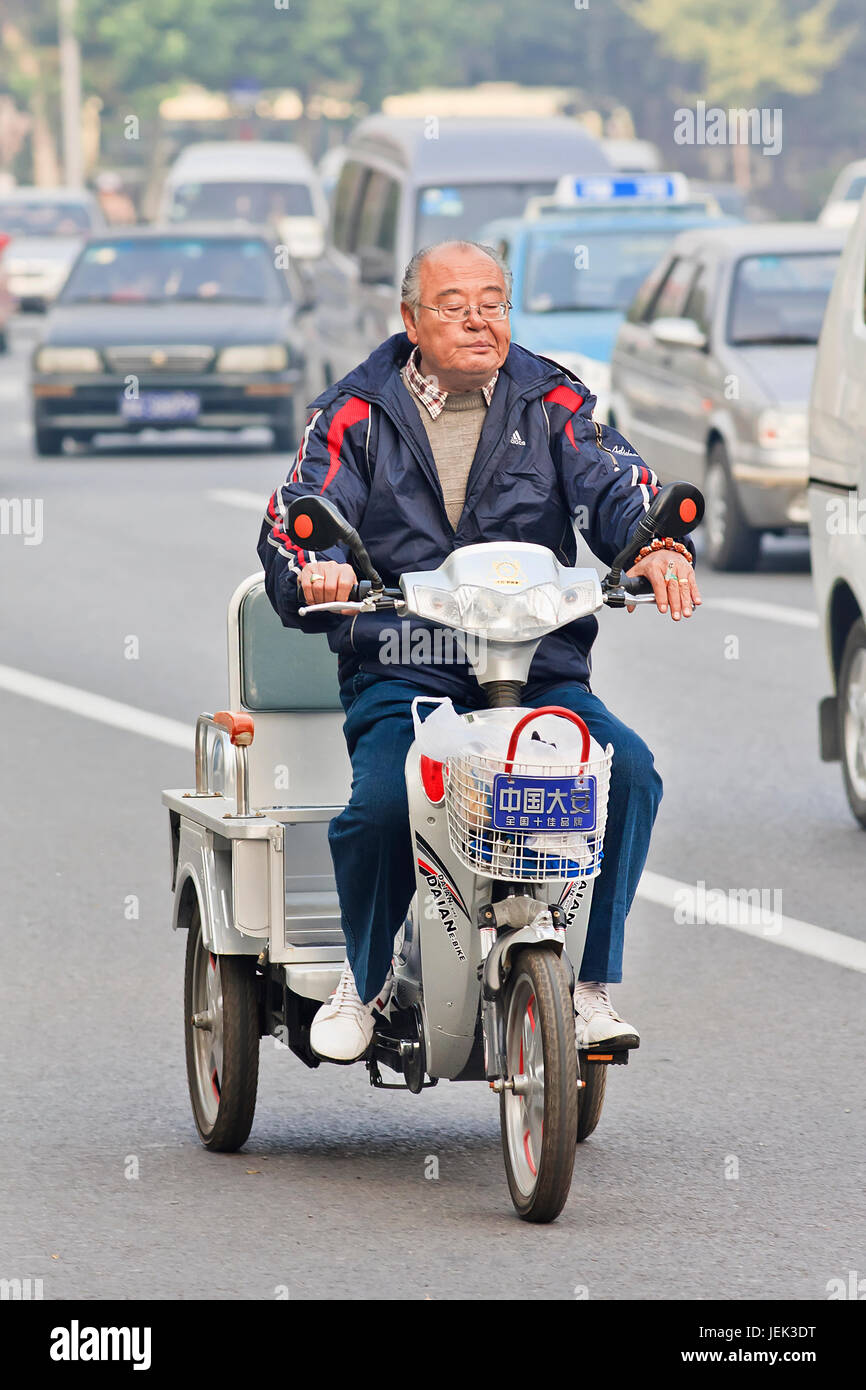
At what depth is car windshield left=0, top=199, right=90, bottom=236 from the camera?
148 ft

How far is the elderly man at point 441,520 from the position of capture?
5188 mm

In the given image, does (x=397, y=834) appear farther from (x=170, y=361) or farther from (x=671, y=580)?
(x=170, y=361)

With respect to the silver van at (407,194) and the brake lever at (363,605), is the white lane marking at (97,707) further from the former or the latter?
the silver van at (407,194)

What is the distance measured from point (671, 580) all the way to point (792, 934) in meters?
2.80

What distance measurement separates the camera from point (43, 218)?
45.4 meters

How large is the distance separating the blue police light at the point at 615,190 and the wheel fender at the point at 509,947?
1651 centimetres

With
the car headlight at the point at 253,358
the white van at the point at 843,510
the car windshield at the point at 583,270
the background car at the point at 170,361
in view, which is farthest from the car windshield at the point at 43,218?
the white van at the point at 843,510

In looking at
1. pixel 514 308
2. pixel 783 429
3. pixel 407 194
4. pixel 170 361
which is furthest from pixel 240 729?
pixel 407 194

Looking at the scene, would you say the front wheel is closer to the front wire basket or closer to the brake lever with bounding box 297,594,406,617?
the front wire basket

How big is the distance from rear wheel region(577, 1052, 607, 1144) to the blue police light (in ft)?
52.3

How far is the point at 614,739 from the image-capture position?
17.0ft

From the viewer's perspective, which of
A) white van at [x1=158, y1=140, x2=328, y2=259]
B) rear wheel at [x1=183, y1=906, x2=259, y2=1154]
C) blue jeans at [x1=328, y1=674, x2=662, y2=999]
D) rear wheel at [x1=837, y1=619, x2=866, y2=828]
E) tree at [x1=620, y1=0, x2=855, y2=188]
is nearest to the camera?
blue jeans at [x1=328, y1=674, x2=662, y2=999]

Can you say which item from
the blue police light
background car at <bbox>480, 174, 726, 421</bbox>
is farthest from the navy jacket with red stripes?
the blue police light
